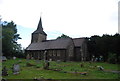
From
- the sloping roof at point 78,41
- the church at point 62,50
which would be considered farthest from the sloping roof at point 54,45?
the sloping roof at point 78,41

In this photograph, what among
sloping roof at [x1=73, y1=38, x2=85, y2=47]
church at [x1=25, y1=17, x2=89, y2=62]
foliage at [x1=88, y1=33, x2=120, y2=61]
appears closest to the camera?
foliage at [x1=88, y1=33, x2=120, y2=61]

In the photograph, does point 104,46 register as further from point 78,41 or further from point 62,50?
point 62,50

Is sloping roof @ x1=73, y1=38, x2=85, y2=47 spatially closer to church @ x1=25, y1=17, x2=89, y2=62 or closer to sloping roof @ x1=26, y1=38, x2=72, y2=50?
church @ x1=25, y1=17, x2=89, y2=62

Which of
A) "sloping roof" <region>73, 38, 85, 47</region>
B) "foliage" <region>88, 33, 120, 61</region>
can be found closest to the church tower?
"sloping roof" <region>73, 38, 85, 47</region>

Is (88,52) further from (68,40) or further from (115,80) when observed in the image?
(115,80)

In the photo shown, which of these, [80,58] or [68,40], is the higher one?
[68,40]

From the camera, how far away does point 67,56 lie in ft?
162

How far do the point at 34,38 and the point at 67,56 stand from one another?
22913mm

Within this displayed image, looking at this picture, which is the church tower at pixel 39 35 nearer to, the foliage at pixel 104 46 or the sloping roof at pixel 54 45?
the sloping roof at pixel 54 45

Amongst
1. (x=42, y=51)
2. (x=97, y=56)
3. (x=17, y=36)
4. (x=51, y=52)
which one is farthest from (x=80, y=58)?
(x=17, y=36)

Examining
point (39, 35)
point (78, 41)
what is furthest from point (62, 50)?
point (39, 35)

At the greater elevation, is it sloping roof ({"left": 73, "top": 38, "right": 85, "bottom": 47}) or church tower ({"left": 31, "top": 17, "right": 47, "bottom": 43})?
church tower ({"left": 31, "top": 17, "right": 47, "bottom": 43})

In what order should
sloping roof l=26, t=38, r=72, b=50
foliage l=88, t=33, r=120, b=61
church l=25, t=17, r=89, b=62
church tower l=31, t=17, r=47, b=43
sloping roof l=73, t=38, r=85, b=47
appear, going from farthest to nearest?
1. church tower l=31, t=17, r=47, b=43
2. sloping roof l=73, t=38, r=85, b=47
3. sloping roof l=26, t=38, r=72, b=50
4. church l=25, t=17, r=89, b=62
5. foliage l=88, t=33, r=120, b=61

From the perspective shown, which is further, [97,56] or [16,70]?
[97,56]
